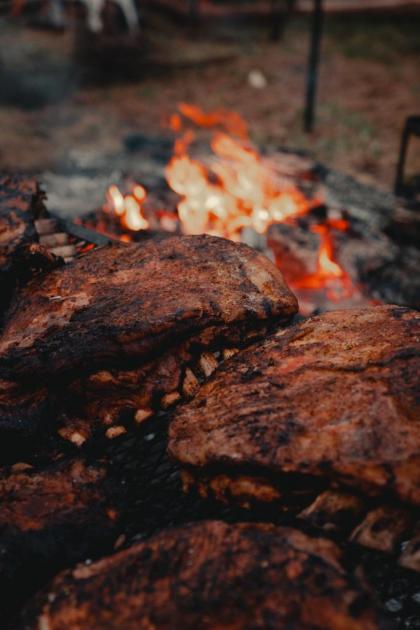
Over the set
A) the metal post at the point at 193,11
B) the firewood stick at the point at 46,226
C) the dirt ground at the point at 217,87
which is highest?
the metal post at the point at 193,11

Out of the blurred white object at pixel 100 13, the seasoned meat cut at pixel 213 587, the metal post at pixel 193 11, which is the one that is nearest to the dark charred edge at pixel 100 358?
the seasoned meat cut at pixel 213 587

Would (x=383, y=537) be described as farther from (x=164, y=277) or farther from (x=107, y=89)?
(x=107, y=89)

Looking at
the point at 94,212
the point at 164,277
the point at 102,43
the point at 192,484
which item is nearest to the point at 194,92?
the point at 102,43

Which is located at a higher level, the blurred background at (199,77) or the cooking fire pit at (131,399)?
the blurred background at (199,77)

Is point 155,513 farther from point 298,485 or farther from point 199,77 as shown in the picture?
point 199,77

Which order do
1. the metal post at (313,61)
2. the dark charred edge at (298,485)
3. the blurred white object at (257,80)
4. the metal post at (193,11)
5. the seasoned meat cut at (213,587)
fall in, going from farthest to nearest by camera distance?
1. the metal post at (193,11)
2. the blurred white object at (257,80)
3. the metal post at (313,61)
4. the dark charred edge at (298,485)
5. the seasoned meat cut at (213,587)

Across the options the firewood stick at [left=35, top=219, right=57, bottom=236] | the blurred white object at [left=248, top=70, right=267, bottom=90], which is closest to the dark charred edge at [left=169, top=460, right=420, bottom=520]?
the firewood stick at [left=35, top=219, right=57, bottom=236]

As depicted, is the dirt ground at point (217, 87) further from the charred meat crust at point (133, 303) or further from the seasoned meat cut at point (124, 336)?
the seasoned meat cut at point (124, 336)
